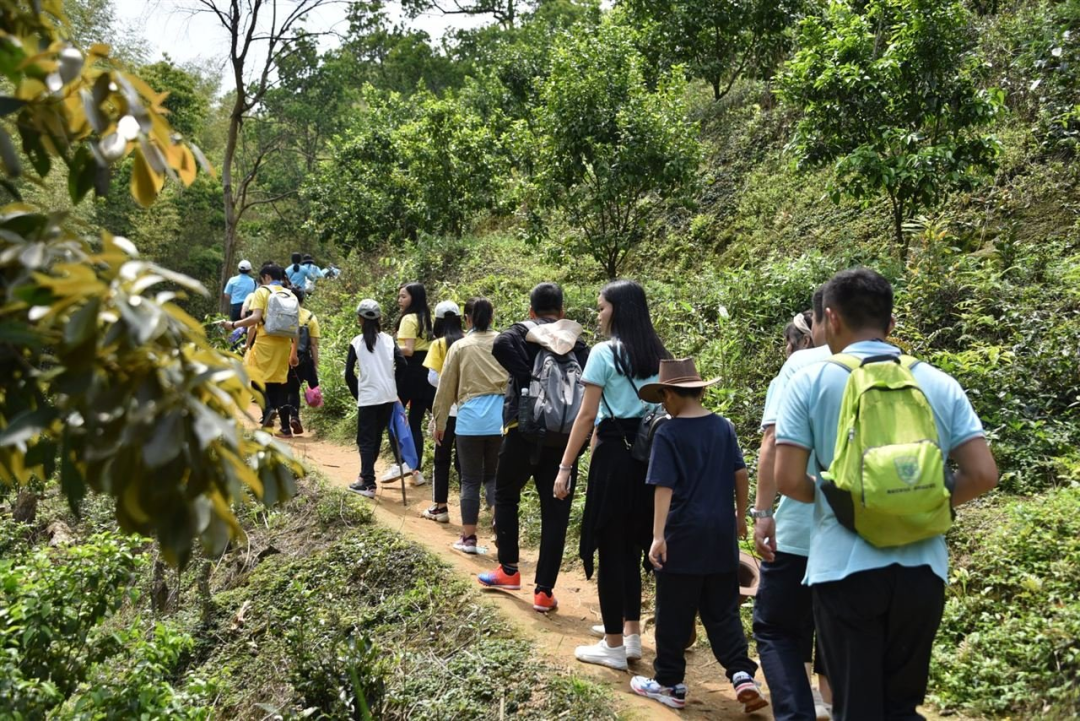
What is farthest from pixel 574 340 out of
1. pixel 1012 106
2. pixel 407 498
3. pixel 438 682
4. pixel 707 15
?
pixel 707 15

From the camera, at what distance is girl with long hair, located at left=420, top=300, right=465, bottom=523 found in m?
7.62

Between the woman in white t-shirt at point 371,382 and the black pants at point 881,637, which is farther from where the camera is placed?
the woman in white t-shirt at point 371,382

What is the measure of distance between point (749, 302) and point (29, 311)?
8068mm

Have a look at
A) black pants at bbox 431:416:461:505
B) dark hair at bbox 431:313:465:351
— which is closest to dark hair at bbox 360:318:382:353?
dark hair at bbox 431:313:465:351

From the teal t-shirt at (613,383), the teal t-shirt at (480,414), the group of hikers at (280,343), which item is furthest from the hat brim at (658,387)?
the group of hikers at (280,343)

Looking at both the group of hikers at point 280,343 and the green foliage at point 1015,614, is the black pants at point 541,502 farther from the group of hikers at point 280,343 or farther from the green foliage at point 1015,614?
the group of hikers at point 280,343

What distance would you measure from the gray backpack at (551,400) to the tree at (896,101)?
418 centimetres

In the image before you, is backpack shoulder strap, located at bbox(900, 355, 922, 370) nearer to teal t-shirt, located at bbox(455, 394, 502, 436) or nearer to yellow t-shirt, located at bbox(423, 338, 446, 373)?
teal t-shirt, located at bbox(455, 394, 502, 436)

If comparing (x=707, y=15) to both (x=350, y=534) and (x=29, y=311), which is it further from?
(x=29, y=311)

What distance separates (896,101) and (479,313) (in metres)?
4.51

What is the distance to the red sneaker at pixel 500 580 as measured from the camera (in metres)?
6.21

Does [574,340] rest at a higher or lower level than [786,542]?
higher

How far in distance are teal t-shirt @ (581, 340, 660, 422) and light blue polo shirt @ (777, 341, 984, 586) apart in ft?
5.10

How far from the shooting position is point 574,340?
18.9 ft
